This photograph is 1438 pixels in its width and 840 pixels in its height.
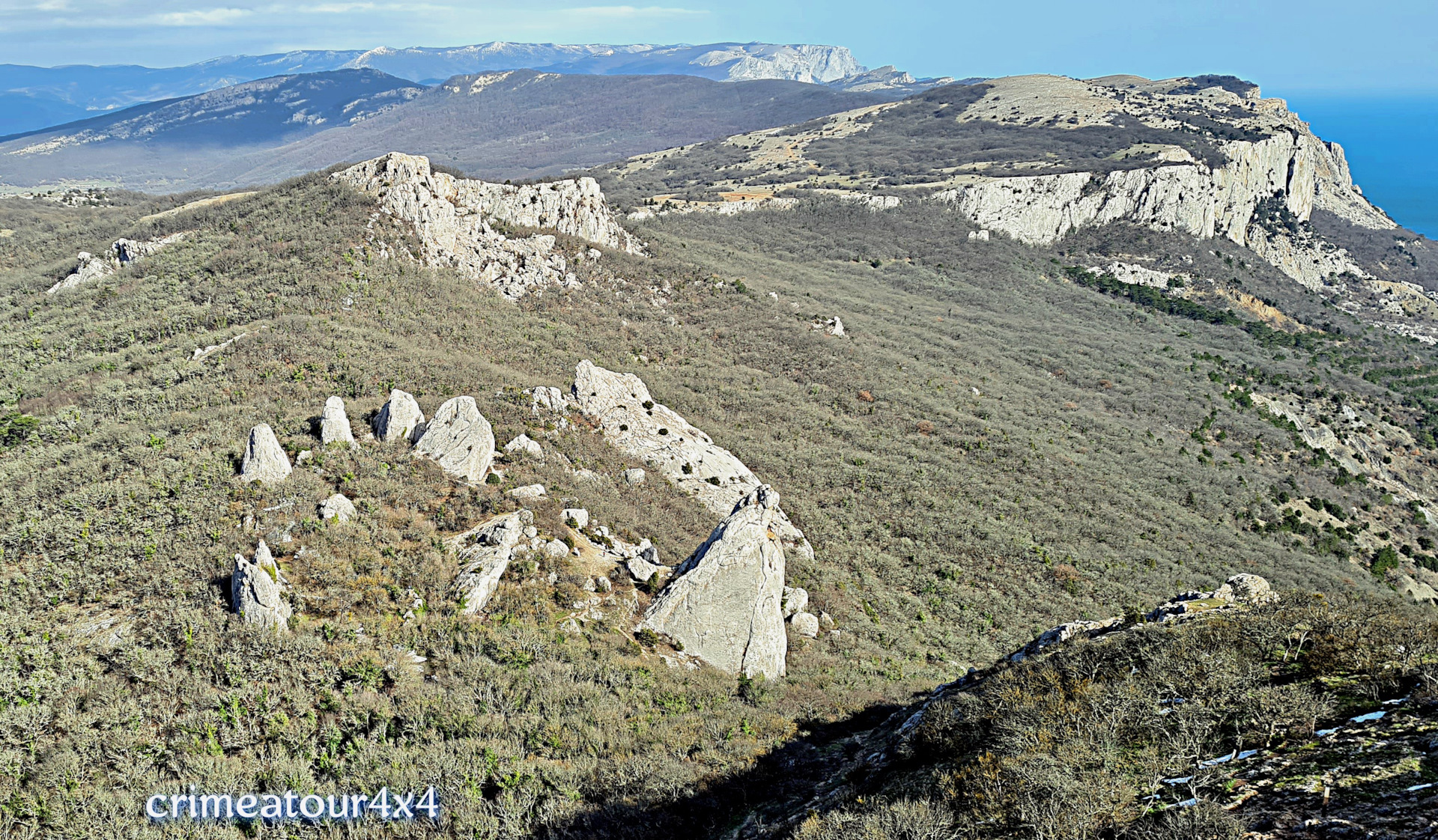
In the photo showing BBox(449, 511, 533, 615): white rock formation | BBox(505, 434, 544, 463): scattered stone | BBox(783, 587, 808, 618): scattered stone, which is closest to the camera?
BBox(449, 511, 533, 615): white rock formation

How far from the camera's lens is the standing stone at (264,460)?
17.0 metres

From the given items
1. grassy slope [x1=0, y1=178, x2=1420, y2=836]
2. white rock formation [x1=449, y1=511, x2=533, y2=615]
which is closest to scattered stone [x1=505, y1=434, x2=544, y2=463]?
grassy slope [x1=0, y1=178, x2=1420, y2=836]

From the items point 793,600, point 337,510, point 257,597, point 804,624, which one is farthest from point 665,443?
point 257,597

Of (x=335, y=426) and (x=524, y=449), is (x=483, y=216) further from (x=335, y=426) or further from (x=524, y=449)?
(x=335, y=426)

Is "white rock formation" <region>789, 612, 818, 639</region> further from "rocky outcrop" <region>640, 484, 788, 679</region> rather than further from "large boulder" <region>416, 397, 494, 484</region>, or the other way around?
"large boulder" <region>416, 397, 494, 484</region>

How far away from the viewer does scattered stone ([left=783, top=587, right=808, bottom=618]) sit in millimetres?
21062

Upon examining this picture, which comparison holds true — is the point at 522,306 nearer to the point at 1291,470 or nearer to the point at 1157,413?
the point at 1157,413

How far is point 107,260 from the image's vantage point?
3828 cm

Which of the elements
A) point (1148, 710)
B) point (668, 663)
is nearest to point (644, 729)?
point (668, 663)

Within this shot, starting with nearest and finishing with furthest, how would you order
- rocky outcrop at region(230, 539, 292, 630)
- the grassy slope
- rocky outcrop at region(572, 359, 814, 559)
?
1. the grassy slope
2. rocky outcrop at region(230, 539, 292, 630)
3. rocky outcrop at region(572, 359, 814, 559)

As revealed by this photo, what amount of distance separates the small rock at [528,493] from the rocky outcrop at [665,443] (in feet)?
23.9

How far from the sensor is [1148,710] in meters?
8.39

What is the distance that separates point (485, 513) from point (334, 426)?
233 inches

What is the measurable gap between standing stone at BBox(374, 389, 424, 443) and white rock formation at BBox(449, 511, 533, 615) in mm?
5295
